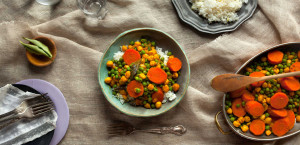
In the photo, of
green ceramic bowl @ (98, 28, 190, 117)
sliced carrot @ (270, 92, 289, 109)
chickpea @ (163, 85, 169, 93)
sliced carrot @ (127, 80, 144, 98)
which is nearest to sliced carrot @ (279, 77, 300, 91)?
sliced carrot @ (270, 92, 289, 109)

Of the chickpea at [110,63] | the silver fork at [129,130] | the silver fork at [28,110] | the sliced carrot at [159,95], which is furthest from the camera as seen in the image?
the silver fork at [129,130]

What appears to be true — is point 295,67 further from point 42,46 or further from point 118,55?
point 42,46

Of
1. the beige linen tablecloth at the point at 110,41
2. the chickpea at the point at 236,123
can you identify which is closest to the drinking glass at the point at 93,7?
the beige linen tablecloth at the point at 110,41

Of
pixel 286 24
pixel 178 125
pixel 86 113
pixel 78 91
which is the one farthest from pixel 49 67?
pixel 286 24

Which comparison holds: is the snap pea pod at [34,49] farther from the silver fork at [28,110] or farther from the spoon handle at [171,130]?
the spoon handle at [171,130]

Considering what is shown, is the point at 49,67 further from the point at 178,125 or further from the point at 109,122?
the point at 178,125
